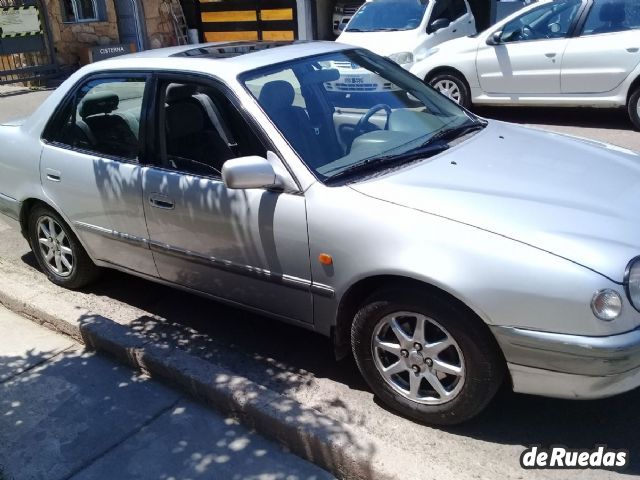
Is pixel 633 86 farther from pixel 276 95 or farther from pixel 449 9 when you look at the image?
pixel 276 95

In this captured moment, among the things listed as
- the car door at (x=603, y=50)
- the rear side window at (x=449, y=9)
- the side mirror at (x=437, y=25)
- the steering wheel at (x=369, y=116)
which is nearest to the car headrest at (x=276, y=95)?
the steering wheel at (x=369, y=116)

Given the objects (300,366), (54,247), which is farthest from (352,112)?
(54,247)

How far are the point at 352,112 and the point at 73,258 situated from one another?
7.35 feet

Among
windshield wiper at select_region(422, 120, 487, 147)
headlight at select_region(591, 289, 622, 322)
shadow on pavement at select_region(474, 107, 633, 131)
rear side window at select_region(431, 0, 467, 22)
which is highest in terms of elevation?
rear side window at select_region(431, 0, 467, 22)

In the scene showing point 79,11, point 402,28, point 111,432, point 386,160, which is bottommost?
point 111,432

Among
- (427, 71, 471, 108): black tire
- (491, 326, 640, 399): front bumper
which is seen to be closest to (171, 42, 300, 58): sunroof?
(491, 326, 640, 399): front bumper

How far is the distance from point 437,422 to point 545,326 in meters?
0.72

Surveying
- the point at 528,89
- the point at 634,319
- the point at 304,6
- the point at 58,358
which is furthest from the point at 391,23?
the point at 634,319

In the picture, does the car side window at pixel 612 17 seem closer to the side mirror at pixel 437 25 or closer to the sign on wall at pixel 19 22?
the side mirror at pixel 437 25

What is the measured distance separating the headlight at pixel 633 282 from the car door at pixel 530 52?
6.39 meters

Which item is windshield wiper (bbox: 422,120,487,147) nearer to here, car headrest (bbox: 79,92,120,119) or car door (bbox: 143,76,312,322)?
car door (bbox: 143,76,312,322)

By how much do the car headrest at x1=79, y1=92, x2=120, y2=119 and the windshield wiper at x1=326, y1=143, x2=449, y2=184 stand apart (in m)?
1.86

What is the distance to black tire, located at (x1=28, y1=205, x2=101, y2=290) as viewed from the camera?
4555 mm

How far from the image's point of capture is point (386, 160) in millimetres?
3342
